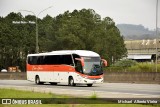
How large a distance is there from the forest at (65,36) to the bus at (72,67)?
34863mm

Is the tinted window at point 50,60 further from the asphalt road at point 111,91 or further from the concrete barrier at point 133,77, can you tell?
the concrete barrier at point 133,77

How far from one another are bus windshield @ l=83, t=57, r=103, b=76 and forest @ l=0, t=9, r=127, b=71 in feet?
131

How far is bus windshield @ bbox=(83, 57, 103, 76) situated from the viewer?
121 feet

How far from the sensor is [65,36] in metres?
78.4

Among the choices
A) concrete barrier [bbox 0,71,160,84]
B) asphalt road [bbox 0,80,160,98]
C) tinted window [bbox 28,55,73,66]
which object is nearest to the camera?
asphalt road [bbox 0,80,160,98]

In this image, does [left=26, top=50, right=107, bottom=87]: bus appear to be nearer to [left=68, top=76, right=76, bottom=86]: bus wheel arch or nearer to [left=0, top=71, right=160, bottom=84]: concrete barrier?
[left=68, top=76, right=76, bottom=86]: bus wheel arch

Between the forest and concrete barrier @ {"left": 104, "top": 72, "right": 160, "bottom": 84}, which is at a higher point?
the forest

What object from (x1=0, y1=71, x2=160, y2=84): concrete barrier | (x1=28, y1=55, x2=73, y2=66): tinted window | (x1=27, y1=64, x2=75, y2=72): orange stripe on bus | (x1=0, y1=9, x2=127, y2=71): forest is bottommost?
(x1=0, y1=71, x2=160, y2=84): concrete barrier

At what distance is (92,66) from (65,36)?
41.8m

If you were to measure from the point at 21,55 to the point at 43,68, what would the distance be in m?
53.3

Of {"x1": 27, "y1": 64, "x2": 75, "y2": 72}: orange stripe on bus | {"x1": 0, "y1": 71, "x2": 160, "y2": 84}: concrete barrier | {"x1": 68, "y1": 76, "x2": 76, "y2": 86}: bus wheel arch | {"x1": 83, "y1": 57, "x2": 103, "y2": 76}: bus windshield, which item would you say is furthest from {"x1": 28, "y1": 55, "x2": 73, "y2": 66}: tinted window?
{"x1": 0, "y1": 71, "x2": 160, "y2": 84}: concrete barrier

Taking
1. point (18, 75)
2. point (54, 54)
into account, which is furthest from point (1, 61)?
point (54, 54)

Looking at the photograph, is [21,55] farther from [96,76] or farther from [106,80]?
[96,76]

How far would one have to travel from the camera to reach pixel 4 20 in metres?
95.3
